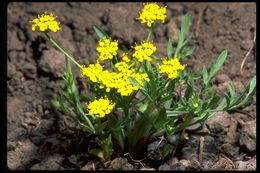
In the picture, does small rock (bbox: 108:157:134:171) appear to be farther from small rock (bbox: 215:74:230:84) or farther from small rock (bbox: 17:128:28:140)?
small rock (bbox: 215:74:230:84)

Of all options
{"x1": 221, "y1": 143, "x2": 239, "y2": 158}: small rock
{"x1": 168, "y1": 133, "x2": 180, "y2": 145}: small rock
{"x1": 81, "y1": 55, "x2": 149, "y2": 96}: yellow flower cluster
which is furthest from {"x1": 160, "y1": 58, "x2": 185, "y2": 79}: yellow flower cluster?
{"x1": 221, "y1": 143, "x2": 239, "y2": 158}: small rock

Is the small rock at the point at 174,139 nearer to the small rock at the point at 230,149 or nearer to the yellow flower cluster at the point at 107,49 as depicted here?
the small rock at the point at 230,149

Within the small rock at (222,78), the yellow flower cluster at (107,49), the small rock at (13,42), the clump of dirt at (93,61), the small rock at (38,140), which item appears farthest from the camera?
the small rock at (13,42)

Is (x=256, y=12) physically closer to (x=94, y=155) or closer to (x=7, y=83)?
(x=94, y=155)

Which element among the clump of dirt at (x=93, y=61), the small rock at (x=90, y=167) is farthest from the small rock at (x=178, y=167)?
the small rock at (x=90, y=167)

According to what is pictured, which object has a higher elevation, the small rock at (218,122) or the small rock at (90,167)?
the small rock at (218,122)

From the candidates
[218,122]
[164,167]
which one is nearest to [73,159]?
[164,167]

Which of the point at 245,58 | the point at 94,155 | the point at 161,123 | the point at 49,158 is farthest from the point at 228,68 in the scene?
the point at 49,158

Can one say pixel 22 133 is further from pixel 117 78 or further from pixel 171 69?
pixel 171 69
